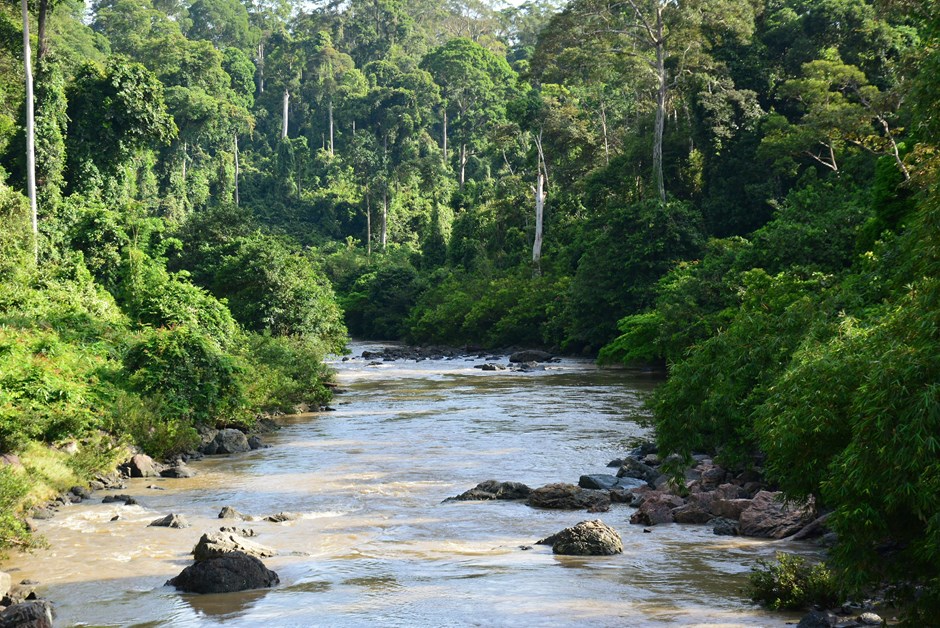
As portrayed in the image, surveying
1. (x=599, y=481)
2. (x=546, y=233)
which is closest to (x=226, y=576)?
(x=599, y=481)

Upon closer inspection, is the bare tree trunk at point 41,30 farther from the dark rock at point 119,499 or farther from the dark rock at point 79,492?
the dark rock at point 119,499

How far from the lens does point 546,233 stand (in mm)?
53719

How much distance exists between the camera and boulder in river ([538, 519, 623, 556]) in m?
11.3

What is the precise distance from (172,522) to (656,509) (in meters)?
6.80

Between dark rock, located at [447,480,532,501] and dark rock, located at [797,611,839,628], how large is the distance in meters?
6.66

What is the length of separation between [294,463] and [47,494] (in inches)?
197

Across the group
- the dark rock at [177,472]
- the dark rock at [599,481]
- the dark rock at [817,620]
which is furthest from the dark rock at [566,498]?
the dark rock at [177,472]

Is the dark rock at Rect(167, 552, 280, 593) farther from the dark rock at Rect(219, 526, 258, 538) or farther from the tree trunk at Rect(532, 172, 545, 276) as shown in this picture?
the tree trunk at Rect(532, 172, 545, 276)

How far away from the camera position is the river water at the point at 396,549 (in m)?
9.39

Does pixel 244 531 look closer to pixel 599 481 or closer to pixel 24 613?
pixel 24 613

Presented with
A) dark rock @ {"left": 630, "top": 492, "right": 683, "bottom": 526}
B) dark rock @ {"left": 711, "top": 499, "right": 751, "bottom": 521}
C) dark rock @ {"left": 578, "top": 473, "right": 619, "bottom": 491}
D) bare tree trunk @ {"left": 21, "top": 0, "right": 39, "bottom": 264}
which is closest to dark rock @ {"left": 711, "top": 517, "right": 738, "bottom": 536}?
dark rock @ {"left": 711, "top": 499, "right": 751, "bottom": 521}

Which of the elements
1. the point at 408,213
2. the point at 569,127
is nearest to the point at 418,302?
the point at 569,127

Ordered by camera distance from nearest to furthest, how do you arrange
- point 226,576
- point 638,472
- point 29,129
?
point 226,576
point 638,472
point 29,129

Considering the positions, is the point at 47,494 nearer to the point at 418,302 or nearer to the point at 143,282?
the point at 143,282
